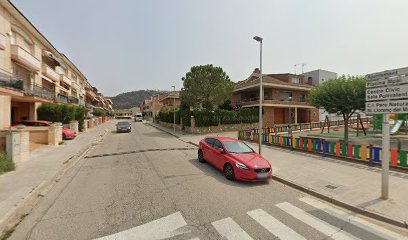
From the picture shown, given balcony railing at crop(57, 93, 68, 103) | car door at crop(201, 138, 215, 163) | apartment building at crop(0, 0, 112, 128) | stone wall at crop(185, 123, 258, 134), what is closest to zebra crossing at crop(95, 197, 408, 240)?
car door at crop(201, 138, 215, 163)

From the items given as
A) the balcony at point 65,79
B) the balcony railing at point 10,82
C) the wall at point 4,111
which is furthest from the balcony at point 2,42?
the balcony at point 65,79

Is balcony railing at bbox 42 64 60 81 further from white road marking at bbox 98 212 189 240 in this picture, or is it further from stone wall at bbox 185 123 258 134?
white road marking at bbox 98 212 189 240

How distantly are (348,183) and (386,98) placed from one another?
3.08 meters

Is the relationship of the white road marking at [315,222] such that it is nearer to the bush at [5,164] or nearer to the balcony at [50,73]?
the bush at [5,164]

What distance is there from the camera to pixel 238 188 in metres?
6.30

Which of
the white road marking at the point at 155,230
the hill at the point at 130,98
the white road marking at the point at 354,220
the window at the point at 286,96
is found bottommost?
the white road marking at the point at 354,220

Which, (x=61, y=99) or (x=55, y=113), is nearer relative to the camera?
(x=55, y=113)

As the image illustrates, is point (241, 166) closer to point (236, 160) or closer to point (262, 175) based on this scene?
point (236, 160)

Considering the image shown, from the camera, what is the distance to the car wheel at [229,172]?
6986 mm

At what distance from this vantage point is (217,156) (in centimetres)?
811

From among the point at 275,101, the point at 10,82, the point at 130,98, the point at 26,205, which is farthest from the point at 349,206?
the point at 130,98

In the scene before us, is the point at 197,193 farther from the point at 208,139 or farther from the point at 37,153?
the point at 37,153

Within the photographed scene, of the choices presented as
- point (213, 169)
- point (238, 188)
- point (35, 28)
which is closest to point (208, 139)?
point (213, 169)

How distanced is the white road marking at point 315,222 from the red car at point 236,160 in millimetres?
1513
